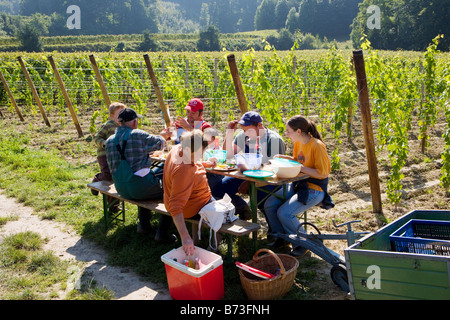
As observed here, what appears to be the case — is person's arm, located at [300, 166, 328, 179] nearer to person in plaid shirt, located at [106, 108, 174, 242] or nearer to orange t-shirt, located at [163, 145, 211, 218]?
orange t-shirt, located at [163, 145, 211, 218]

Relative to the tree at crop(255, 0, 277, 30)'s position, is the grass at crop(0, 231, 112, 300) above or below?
below

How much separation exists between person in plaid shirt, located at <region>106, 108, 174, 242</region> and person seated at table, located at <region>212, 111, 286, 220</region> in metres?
0.75

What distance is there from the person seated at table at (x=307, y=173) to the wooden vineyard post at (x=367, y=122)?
1.14 metres

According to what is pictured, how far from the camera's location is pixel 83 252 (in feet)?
13.5

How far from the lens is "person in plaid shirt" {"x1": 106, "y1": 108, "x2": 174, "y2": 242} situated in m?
3.91

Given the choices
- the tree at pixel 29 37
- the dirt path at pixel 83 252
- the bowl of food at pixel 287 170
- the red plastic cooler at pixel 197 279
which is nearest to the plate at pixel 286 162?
the bowl of food at pixel 287 170

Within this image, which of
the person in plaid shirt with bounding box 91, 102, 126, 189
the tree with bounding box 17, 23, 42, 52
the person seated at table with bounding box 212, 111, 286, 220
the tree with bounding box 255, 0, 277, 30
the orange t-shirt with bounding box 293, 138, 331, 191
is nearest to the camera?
the orange t-shirt with bounding box 293, 138, 331, 191

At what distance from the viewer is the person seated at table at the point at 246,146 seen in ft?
13.6

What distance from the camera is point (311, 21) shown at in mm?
76875

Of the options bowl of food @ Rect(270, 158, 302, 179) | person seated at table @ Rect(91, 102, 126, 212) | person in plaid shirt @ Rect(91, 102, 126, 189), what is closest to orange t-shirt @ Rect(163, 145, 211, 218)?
bowl of food @ Rect(270, 158, 302, 179)

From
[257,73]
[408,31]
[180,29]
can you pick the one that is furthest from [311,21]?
[257,73]

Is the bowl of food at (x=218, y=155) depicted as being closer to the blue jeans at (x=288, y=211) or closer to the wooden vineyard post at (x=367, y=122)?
the blue jeans at (x=288, y=211)

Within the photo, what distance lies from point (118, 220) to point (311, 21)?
79340 millimetres
